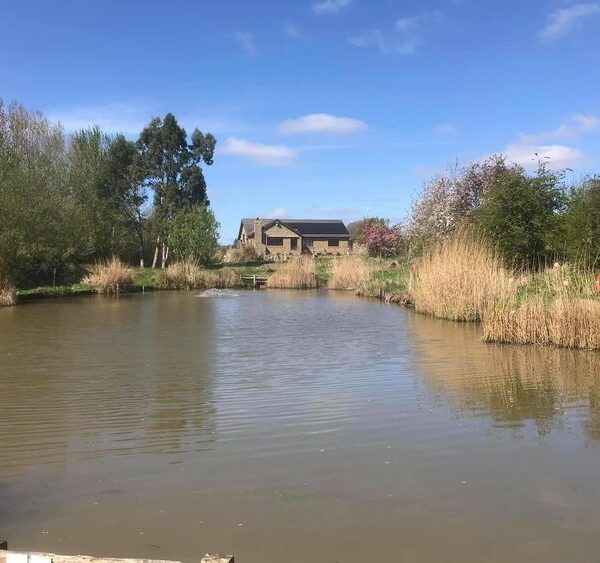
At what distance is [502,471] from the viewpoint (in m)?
4.57

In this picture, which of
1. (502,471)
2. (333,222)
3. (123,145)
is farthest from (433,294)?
(333,222)

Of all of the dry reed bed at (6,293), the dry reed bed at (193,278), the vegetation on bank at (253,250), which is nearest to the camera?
the vegetation on bank at (253,250)

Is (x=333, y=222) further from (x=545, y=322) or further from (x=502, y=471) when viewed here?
(x=502, y=471)

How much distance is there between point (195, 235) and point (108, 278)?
9265 millimetres

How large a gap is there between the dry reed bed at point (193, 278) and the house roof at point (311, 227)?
94.9 feet

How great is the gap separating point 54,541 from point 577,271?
10952 mm

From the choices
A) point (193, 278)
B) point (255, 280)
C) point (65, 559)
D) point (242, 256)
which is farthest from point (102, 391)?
point (242, 256)

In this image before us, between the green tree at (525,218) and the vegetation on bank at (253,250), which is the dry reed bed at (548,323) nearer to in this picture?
the vegetation on bank at (253,250)

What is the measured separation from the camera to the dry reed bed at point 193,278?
1220 inches

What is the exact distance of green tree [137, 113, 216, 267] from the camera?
135 ft

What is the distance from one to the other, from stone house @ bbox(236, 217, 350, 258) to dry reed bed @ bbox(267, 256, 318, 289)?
25578 mm

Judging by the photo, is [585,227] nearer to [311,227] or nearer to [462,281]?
[462,281]

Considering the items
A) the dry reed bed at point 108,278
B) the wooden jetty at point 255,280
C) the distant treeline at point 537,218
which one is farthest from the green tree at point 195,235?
the distant treeline at point 537,218

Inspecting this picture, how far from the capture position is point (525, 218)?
19281 millimetres
